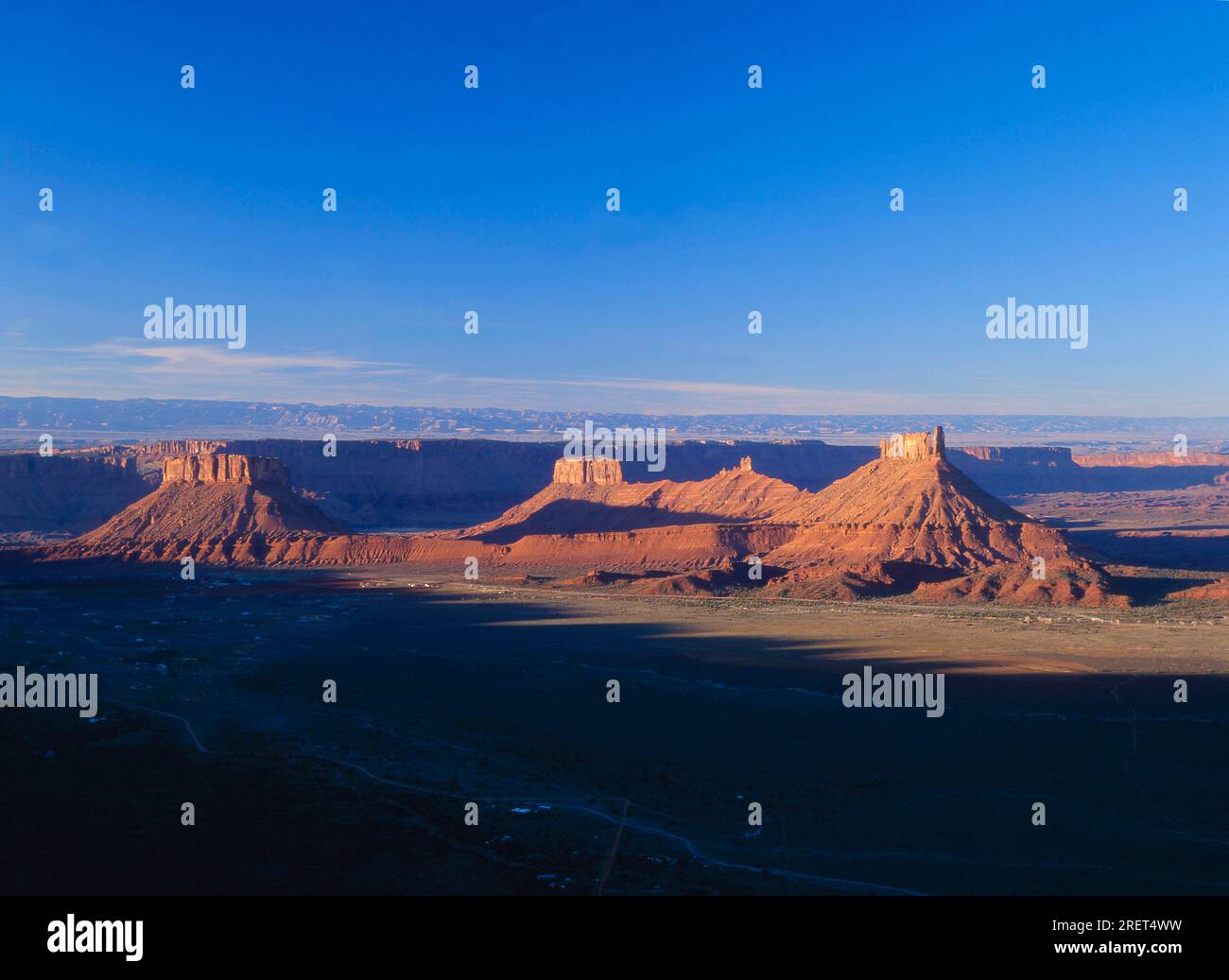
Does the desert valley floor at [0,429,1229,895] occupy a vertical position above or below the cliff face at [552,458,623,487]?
below

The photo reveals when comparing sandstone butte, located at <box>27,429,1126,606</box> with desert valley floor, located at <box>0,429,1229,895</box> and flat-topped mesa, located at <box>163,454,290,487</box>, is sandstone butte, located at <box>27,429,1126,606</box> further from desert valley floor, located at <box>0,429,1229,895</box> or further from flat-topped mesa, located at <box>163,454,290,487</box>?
desert valley floor, located at <box>0,429,1229,895</box>

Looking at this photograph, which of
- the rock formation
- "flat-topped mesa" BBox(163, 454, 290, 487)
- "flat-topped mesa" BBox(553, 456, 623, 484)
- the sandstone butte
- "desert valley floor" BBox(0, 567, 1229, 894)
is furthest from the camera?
"flat-topped mesa" BBox(553, 456, 623, 484)

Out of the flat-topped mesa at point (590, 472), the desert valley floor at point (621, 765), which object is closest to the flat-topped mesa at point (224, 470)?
the flat-topped mesa at point (590, 472)

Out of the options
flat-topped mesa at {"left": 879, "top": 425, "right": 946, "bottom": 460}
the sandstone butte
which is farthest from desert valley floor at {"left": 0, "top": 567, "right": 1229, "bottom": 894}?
flat-topped mesa at {"left": 879, "top": 425, "right": 946, "bottom": 460}

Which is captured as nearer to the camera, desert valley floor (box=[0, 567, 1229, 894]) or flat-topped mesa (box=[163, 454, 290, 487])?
desert valley floor (box=[0, 567, 1229, 894])

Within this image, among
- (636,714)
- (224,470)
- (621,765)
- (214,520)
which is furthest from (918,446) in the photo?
(621,765)
